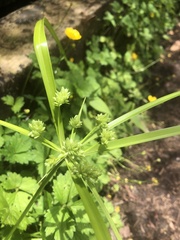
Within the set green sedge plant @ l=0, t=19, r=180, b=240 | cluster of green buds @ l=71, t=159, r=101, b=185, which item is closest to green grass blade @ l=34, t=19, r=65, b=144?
green sedge plant @ l=0, t=19, r=180, b=240

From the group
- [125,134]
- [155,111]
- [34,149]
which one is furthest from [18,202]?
[155,111]

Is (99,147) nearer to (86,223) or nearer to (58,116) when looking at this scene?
(58,116)

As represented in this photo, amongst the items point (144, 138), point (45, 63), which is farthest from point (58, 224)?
point (45, 63)

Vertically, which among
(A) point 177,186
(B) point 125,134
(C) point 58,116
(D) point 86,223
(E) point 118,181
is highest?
(C) point 58,116

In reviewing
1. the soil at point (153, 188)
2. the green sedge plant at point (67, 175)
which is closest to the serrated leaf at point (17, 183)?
the green sedge plant at point (67, 175)

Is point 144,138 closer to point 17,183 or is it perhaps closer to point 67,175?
point 67,175

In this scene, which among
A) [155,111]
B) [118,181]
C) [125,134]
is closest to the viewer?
[118,181]
